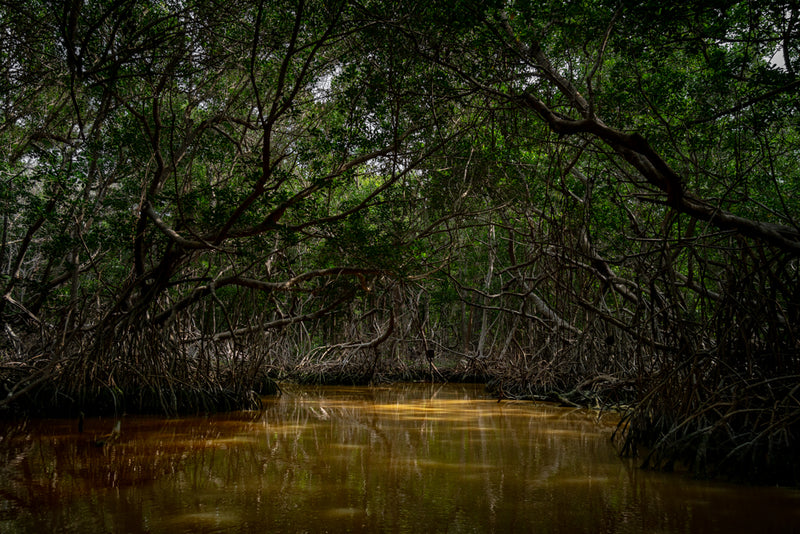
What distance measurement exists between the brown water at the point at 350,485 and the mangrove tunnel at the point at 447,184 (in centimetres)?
54

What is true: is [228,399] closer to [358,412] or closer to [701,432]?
[358,412]

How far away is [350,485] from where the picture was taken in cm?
281

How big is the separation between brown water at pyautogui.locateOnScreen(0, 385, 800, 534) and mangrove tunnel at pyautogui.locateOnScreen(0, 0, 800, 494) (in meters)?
0.54

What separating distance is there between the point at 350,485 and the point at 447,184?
5323 mm

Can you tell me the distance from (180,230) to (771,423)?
558cm

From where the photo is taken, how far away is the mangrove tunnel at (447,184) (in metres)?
3.47

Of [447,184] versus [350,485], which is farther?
[447,184]

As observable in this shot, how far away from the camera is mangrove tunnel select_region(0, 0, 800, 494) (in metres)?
3.47

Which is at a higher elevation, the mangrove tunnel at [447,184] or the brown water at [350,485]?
the mangrove tunnel at [447,184]

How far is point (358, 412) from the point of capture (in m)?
6.37

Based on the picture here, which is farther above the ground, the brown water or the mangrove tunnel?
the mangrove tunnel

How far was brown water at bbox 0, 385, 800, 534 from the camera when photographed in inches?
86.2

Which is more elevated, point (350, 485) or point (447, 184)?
point (447, 184)

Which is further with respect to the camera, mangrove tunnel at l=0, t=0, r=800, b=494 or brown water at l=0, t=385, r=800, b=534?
mangrove tunnel at l=0, t=0, r=800, b=494
